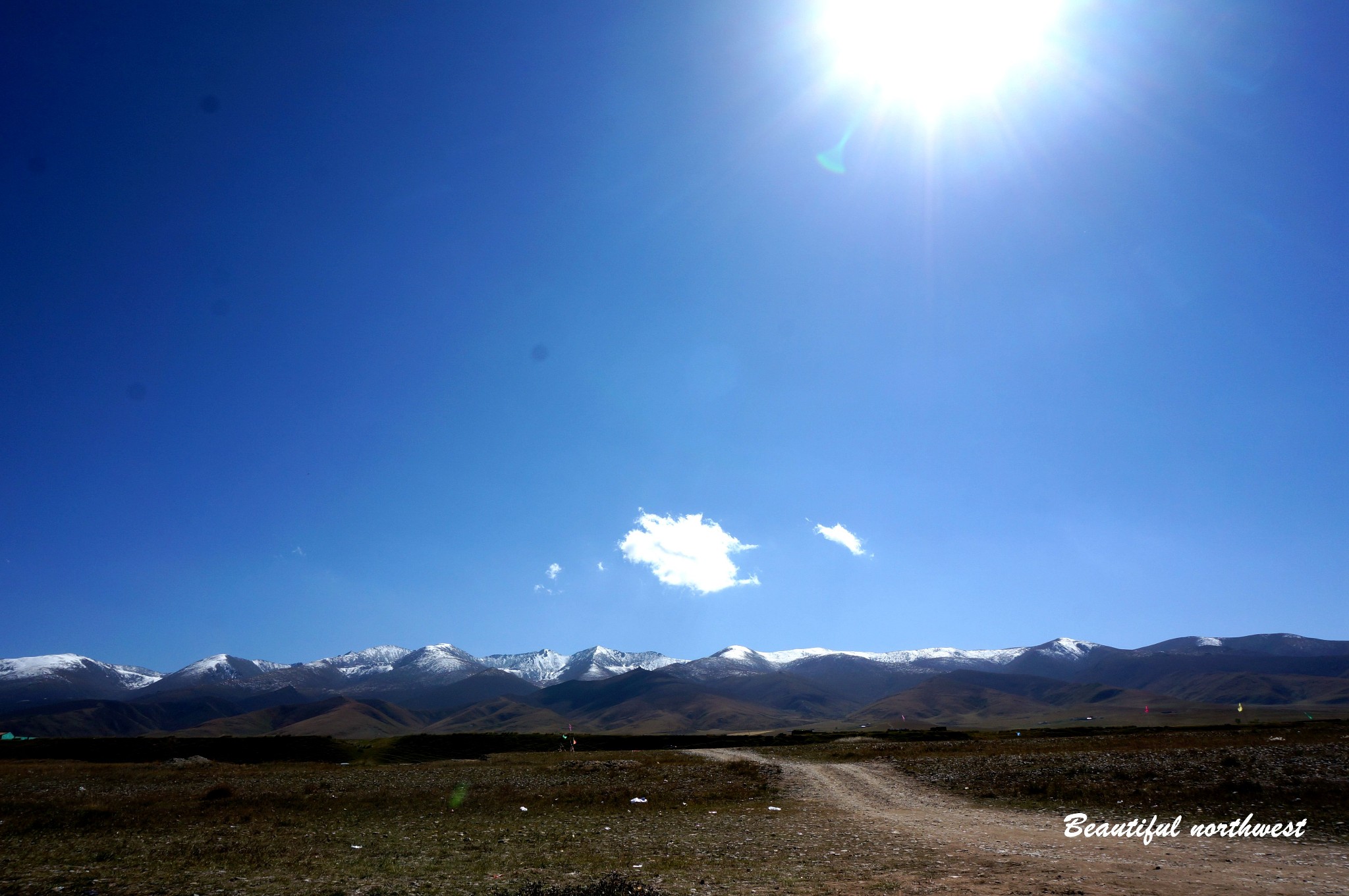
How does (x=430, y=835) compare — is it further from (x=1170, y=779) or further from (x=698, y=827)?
(x=1170, y=779)

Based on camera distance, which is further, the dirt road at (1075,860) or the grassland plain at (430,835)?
the grassland plain at (430,835)

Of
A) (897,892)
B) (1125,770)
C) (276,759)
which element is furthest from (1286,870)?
(276,759)

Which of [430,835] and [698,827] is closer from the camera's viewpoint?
[430,835]

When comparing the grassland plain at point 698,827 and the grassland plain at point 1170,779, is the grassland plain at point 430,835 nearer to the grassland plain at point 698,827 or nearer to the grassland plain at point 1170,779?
the grassland plain at point 698,827

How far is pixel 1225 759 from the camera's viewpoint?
105 feet

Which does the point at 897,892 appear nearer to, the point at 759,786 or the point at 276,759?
the point at 759,786

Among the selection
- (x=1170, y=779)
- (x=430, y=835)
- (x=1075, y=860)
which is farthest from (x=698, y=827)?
(x=1170, y=779)

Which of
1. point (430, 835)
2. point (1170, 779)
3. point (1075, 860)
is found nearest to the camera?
point (1075, 860)

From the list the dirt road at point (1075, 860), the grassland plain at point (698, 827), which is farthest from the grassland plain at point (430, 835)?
the dirt road at point (1075, 860)

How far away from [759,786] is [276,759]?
7178 cm

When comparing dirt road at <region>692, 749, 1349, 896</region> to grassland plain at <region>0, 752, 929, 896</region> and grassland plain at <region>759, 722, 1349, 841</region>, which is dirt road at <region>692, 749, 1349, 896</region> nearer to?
grassland plain at <region>0, 752, 929, 896</region>

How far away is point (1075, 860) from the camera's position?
1788cm

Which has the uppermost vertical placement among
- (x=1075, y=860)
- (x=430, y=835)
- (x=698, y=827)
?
(x=1075, y=860)

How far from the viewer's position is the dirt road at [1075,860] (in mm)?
14859
